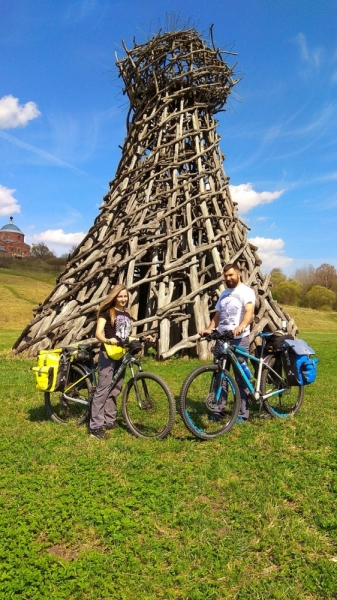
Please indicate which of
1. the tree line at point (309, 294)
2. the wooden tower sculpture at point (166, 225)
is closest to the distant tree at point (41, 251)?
the tree line at point (309, 294)

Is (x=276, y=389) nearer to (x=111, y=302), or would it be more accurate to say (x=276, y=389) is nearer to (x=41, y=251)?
(x=111, y=302)

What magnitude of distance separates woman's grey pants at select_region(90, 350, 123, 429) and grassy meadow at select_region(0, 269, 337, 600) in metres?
0.19

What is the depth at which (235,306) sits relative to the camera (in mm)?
4883

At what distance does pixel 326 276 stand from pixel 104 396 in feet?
203

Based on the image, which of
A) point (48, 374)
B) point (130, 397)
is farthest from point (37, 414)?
point (130, 397)

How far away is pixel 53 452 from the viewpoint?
13.5 feet

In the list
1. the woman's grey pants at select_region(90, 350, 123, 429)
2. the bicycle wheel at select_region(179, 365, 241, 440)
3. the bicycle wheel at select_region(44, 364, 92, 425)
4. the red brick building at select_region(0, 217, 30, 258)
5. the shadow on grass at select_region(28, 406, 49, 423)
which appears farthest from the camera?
the red brick building at select_region(0, 217, 30, 258)

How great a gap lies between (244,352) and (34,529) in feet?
9.26

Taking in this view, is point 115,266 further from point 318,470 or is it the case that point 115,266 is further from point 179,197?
point 318,470

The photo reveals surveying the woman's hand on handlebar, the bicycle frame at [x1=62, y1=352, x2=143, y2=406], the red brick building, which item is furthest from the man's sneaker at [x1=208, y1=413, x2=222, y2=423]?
the red brick building

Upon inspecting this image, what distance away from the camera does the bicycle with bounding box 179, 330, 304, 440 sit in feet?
14.6

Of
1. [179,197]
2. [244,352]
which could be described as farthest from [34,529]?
[179,197]

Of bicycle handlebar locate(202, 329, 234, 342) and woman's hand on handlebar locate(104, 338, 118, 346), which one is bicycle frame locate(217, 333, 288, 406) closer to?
bicycle handlebar locate(202, 329, 234, 342)

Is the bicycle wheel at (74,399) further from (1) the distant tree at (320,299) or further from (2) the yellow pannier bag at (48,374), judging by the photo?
(1) the distant tree at (320,299)
